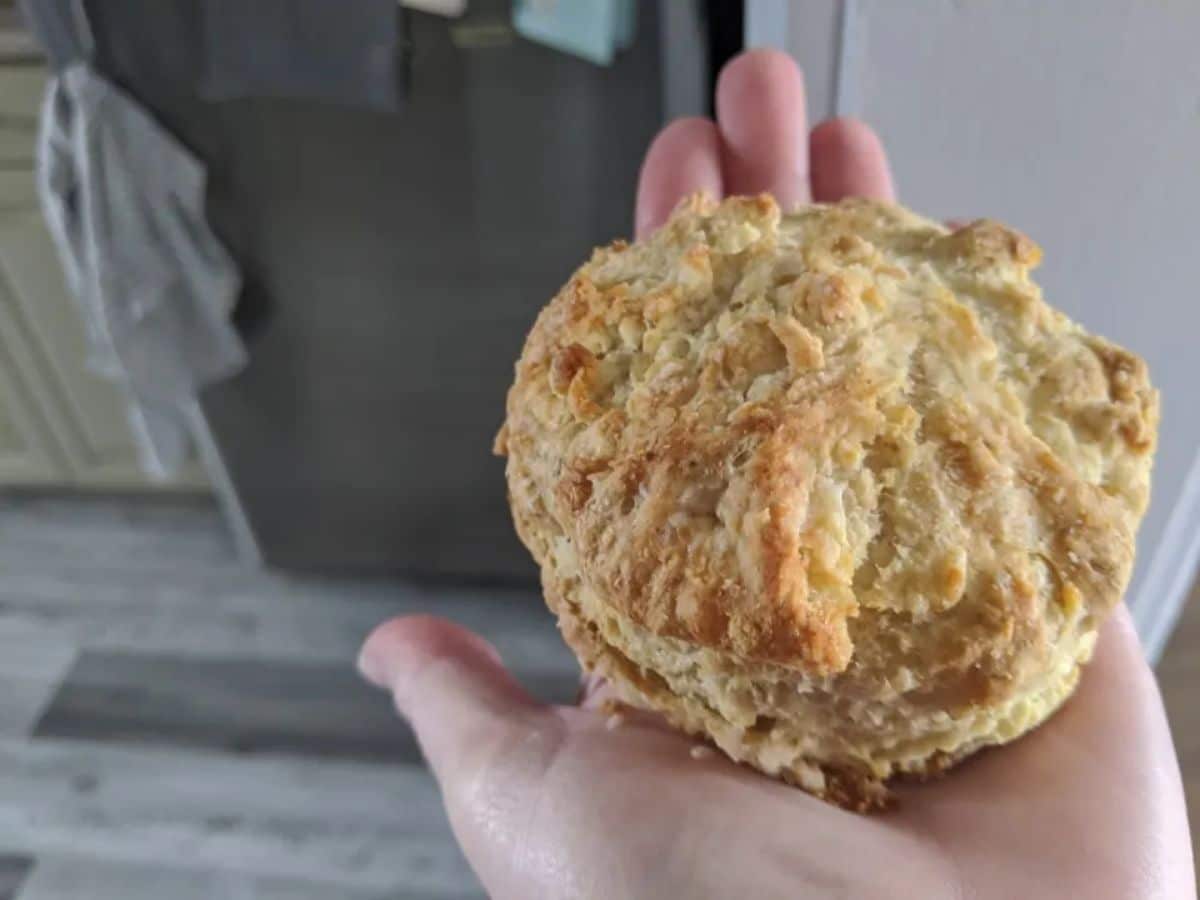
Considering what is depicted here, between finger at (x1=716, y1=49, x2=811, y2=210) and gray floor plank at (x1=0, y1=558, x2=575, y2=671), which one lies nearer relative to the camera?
finger at (x1=716, y1=49, x2=811, y2=210)

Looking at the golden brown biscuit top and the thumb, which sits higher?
the golden brown biscuit top

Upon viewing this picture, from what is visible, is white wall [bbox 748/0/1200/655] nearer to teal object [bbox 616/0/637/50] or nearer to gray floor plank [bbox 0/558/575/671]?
teal object [bbox 616/0/637/50]

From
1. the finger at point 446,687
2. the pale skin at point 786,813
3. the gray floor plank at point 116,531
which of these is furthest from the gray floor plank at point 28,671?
the pale skin at point 786,813

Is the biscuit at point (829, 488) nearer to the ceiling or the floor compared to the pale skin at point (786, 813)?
nearer to the ceiling

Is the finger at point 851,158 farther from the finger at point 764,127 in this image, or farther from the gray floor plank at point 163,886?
the gray floor plank at point 163,886

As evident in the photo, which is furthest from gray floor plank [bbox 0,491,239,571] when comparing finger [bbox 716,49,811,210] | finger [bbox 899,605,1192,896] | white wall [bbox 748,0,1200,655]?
finger [bbox 899,605,1192,896]

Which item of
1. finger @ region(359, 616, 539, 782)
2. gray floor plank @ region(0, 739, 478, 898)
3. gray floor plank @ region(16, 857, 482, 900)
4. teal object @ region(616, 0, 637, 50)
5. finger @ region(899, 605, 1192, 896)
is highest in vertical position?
teal object @ region(616, 0, 637, 50)
